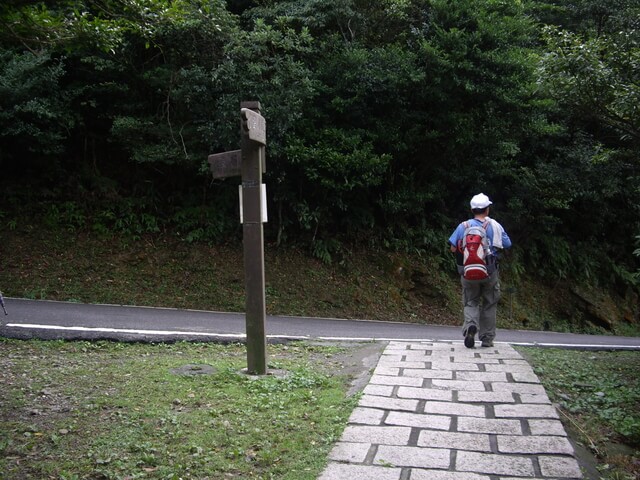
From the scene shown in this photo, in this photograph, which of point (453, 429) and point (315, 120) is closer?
point (453, 429)

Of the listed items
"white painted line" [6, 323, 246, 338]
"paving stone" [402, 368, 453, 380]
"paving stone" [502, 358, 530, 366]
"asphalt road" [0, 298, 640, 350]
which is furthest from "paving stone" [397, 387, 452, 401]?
"white painted line" [6, 323, 246, 338]

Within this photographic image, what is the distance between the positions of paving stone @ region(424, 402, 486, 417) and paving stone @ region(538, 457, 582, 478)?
2.81ft

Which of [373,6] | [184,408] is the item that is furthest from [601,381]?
[373,6]

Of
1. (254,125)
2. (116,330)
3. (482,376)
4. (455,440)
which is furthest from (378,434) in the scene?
(116,330)

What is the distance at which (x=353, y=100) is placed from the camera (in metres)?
13.5

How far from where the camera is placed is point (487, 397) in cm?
495

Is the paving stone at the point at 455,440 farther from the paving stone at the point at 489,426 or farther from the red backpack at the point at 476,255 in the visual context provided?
the red backpack at the point at 476,255

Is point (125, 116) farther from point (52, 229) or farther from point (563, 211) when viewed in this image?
point (563, 211)

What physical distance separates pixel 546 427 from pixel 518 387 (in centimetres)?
102

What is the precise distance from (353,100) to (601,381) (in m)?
9.26

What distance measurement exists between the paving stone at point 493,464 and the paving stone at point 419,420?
49 cm

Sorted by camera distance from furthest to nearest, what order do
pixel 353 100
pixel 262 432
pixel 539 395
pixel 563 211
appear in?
1. pixel 563 211
2. pixel 353 100
3. pixel 539 395
4. pixel 262 432

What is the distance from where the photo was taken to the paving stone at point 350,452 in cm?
368

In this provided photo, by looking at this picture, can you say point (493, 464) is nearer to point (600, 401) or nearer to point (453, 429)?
point (453, 429)
